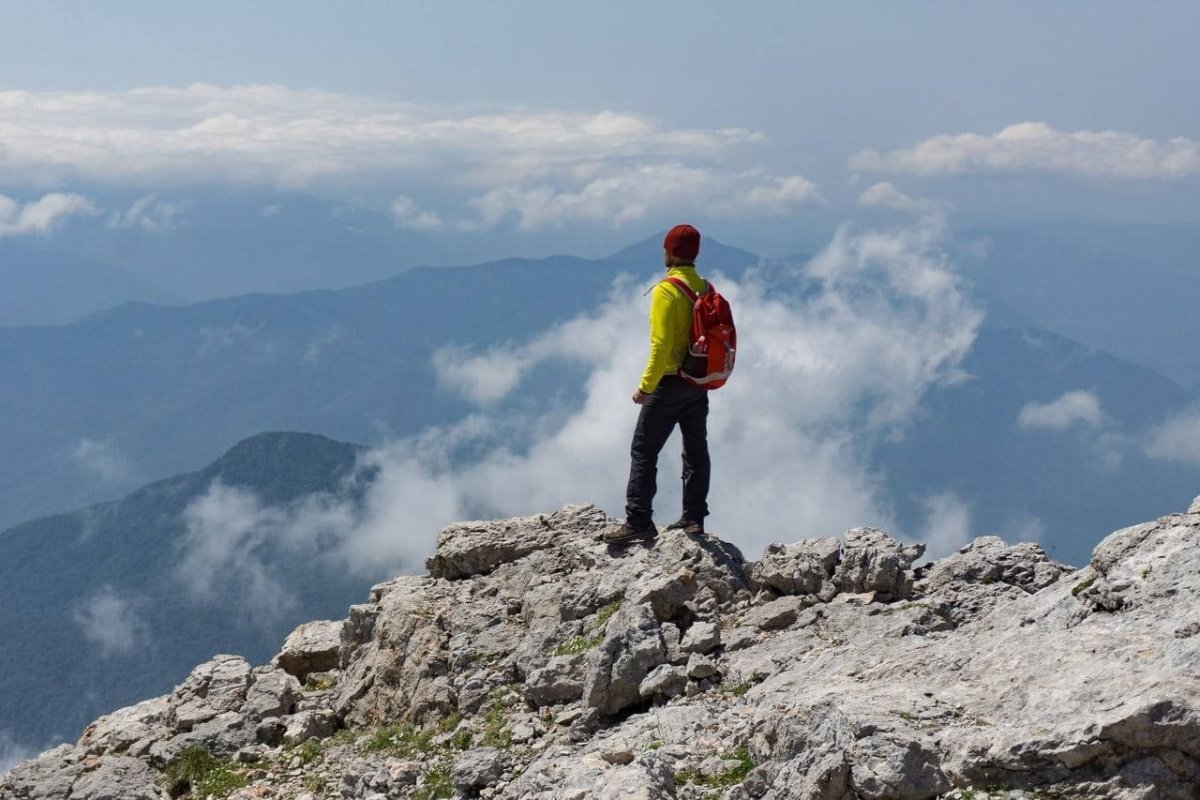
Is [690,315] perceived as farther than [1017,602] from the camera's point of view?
Yes

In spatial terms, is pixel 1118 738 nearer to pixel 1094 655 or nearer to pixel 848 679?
pixel 1094 655

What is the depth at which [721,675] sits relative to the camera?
11.0m

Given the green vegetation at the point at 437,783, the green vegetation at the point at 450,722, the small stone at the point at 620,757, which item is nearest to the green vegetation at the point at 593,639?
the green vegetation at the point at 450,722

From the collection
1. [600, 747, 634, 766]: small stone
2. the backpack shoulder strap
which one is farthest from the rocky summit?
the backpack shoulder strap

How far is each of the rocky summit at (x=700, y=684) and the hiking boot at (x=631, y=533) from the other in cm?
22

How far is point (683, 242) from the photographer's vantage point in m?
13.2

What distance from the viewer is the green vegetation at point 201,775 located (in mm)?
12016

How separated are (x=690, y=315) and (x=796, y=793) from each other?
7398 millimetres

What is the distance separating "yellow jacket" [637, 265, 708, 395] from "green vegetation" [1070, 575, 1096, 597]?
236 inches

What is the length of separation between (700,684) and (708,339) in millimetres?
4883

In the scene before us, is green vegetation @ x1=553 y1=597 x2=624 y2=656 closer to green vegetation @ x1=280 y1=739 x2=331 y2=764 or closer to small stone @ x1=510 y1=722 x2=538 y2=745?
small stone @ x1=510 y1=722 x2=538 y2=745

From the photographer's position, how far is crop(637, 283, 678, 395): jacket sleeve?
13.0 meters

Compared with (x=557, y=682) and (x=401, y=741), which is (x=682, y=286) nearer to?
(x=557, y=682)

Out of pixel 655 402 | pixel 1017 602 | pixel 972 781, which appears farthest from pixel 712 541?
pixel 972 781
